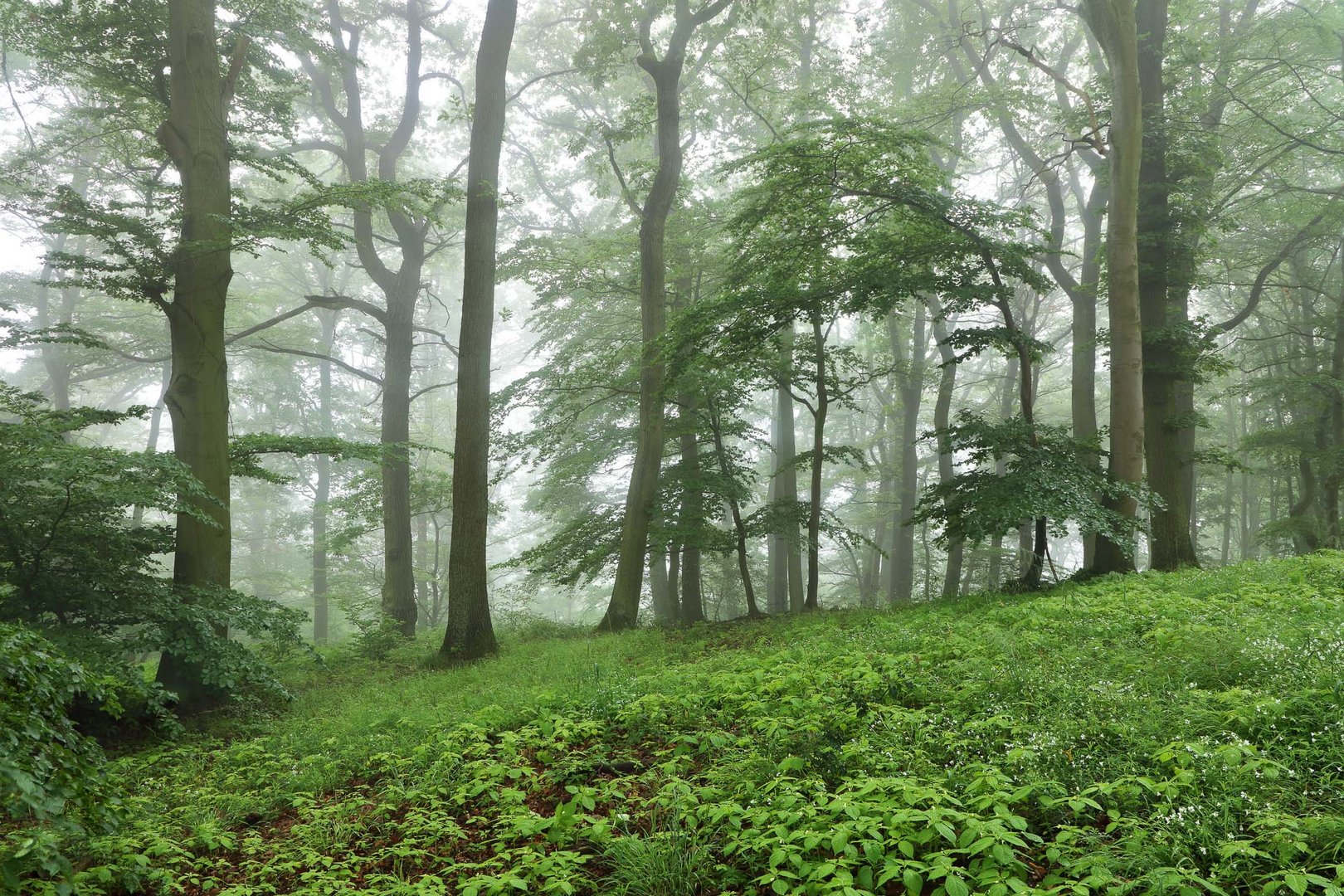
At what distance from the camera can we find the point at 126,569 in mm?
7480

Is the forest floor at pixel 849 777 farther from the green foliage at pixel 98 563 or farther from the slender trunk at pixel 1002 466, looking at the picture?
the slender trunk at pixel 1002 466

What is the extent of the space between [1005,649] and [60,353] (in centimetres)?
2529

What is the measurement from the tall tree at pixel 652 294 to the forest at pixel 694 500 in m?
0.07

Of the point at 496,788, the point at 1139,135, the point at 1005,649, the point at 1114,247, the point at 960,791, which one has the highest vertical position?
the point at 1139,135

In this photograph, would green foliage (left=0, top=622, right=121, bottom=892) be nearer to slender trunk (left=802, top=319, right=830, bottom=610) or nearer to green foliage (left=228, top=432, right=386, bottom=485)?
green foliage (left=228, top=432, right=386, bottom=485)

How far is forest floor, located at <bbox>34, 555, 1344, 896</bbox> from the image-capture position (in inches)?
109

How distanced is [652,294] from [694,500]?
363cm

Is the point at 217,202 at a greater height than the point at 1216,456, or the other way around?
the point at 217,202

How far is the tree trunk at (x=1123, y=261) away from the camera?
9.13 meters

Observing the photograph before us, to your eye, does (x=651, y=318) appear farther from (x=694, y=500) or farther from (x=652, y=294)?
(x=694, y=500)

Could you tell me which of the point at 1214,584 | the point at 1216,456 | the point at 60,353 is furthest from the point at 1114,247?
the point at 60,353

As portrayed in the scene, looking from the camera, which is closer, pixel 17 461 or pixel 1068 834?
pixel 1068 834

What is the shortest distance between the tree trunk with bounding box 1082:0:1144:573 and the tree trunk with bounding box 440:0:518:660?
8007mm

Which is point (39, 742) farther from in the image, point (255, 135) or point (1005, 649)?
point (255, 135)
